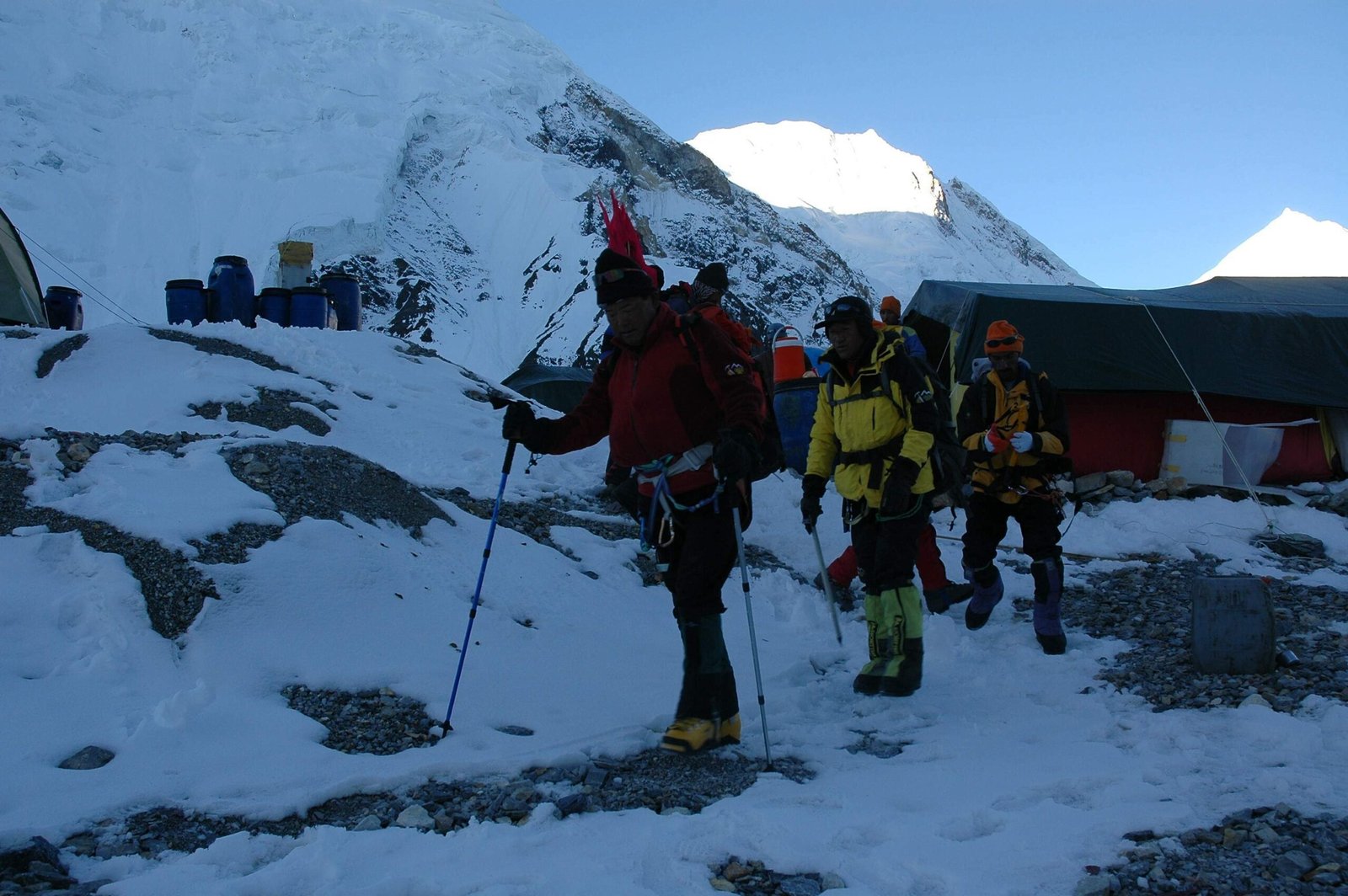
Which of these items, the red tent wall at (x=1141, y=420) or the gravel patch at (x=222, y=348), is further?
the red tent wall at (x=1141, y=420)

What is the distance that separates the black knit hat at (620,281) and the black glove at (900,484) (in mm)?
1620

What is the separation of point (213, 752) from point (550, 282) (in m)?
65.0

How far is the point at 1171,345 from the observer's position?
39.0ft

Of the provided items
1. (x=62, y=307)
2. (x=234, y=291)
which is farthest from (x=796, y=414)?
(x=62, y=307)

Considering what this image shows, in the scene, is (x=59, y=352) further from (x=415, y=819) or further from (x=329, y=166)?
(x=329, y=166)

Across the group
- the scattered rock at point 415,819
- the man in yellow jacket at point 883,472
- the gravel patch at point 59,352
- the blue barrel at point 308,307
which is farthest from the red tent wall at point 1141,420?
the gravel patch at point 59,352

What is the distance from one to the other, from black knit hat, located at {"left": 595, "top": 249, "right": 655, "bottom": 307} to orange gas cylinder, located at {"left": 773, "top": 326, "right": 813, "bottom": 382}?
5.65 metres

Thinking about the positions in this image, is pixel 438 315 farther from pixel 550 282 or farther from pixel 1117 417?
pixel 1117 417

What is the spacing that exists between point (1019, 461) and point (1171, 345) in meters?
7.31

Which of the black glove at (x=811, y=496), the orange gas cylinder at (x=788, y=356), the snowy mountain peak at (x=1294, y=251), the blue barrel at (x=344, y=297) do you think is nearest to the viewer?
the black glove at (x=811, y=496)

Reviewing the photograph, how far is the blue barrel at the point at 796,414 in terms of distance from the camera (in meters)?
9.49

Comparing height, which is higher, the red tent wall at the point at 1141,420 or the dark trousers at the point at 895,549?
the red tent wall at the point at 1141,420

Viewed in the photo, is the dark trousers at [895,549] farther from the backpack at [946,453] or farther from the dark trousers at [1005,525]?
the dark trousers at [1005,525]

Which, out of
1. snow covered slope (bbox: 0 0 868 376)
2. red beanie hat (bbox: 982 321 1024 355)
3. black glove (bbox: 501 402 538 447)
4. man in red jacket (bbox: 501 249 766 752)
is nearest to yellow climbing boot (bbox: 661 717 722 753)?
man in red jacket (bbox: 501 249 766 752)
